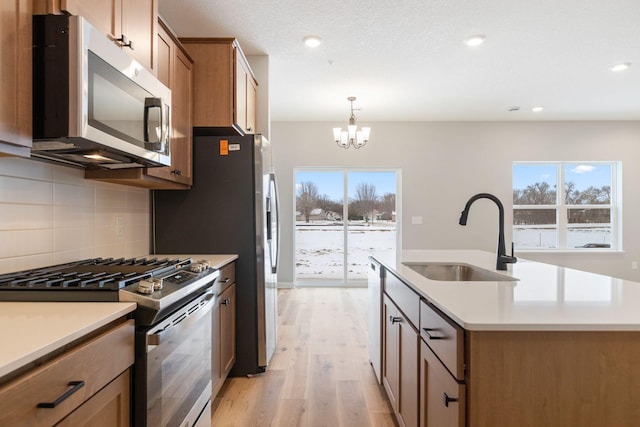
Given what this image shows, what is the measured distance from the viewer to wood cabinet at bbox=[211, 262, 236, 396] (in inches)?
82.7

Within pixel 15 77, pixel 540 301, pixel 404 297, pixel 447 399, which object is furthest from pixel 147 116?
pixel 540 301

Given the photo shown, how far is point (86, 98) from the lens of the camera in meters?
1.21

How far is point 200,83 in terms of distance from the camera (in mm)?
2637


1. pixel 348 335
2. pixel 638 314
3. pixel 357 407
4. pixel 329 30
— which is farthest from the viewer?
pixel 348 335

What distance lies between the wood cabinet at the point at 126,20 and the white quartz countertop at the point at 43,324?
3.09ft

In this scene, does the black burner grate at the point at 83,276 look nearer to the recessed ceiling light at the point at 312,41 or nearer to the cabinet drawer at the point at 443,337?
the cabinet drawer at the point at 443,337

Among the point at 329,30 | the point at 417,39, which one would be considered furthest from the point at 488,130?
the point at 329,30

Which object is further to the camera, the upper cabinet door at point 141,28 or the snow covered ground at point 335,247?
the snow covered ground at point 335,247

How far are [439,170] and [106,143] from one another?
5181mm

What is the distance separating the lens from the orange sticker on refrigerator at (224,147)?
2602 mm

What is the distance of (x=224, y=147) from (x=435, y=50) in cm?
208

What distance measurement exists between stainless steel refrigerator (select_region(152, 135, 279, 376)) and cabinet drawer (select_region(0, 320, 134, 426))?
4.75 feet

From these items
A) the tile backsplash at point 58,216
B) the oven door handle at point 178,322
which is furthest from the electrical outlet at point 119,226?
the oven door handle at point 178,322

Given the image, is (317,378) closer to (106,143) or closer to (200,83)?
(106,143)
